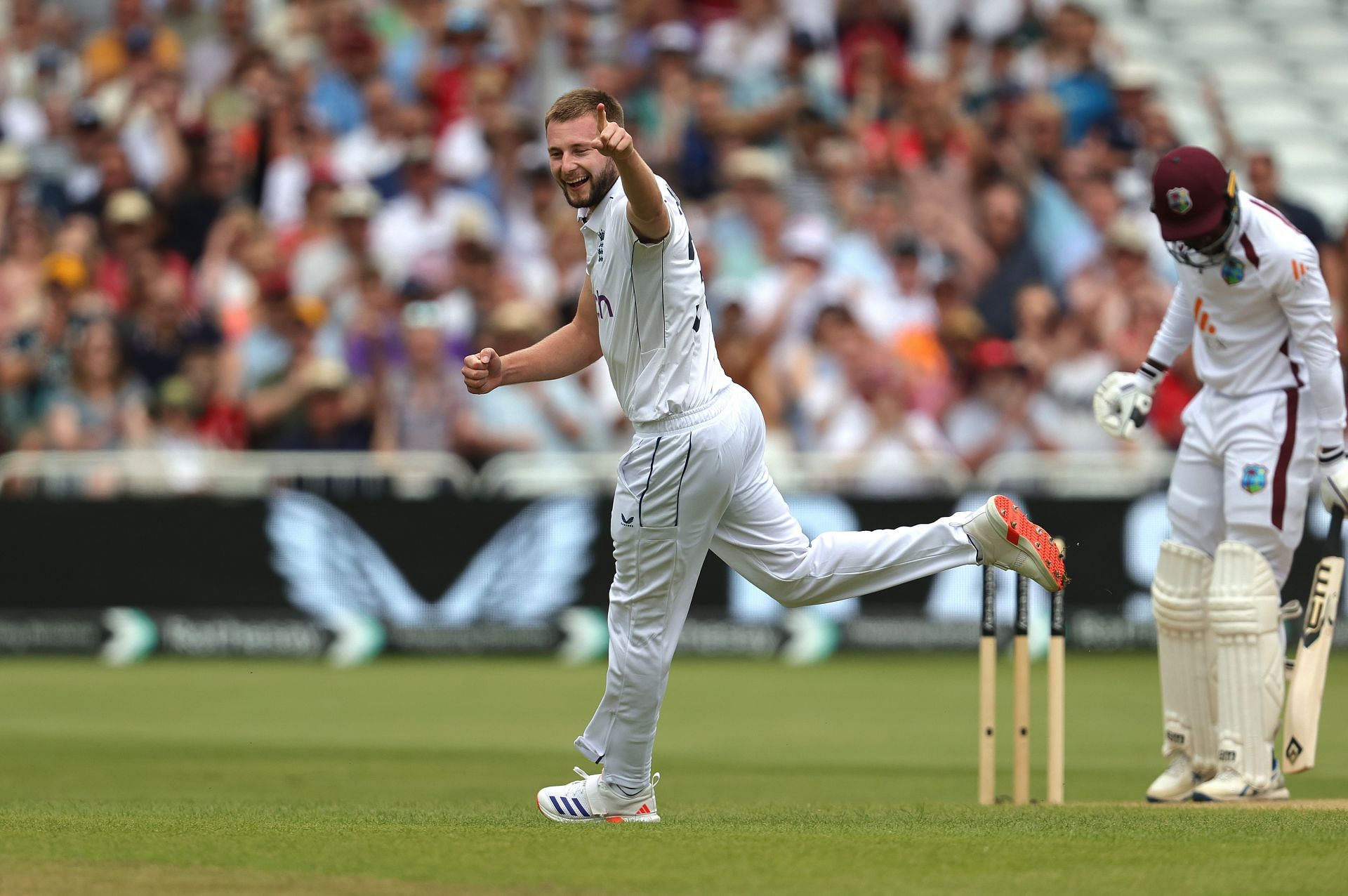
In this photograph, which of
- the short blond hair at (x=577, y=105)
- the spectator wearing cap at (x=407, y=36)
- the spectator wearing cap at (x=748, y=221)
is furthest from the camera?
the spectator wearing cap at (x=407, y=36)

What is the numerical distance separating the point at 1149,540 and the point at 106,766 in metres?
7.89

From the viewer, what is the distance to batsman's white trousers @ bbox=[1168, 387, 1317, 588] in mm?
8109

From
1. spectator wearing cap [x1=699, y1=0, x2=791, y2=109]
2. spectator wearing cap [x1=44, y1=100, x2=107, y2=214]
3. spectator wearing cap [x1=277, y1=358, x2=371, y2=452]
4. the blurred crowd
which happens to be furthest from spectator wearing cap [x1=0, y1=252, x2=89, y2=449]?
spectator wearing cap [x1=699, y1=0, x2=791, y2=109]

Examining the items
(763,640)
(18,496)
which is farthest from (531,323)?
(18,496)

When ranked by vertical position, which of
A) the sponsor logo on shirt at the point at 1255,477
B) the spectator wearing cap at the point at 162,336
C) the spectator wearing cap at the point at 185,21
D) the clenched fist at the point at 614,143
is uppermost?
the spectator wearing cap at the point at 185,21

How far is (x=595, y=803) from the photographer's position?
7.34 meters

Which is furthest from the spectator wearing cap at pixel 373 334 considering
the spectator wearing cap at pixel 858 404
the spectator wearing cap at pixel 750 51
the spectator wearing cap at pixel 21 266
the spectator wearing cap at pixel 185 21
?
the spectator wearing cap at pixel 185 21

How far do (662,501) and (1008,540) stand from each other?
131 cm

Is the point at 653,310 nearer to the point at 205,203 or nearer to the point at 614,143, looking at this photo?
the point at 614,143

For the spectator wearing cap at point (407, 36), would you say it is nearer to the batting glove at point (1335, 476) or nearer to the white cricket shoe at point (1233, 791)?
the batting glove at point (1335, 476)

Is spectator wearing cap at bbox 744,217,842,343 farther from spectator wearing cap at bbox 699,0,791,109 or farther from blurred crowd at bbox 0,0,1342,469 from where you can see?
spectator wearing cap at bbox 699,0,791,109

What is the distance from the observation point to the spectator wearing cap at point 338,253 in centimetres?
1595

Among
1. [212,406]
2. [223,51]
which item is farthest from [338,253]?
[223,51]

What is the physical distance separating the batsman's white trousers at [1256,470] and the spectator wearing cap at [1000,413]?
21.2 ft
